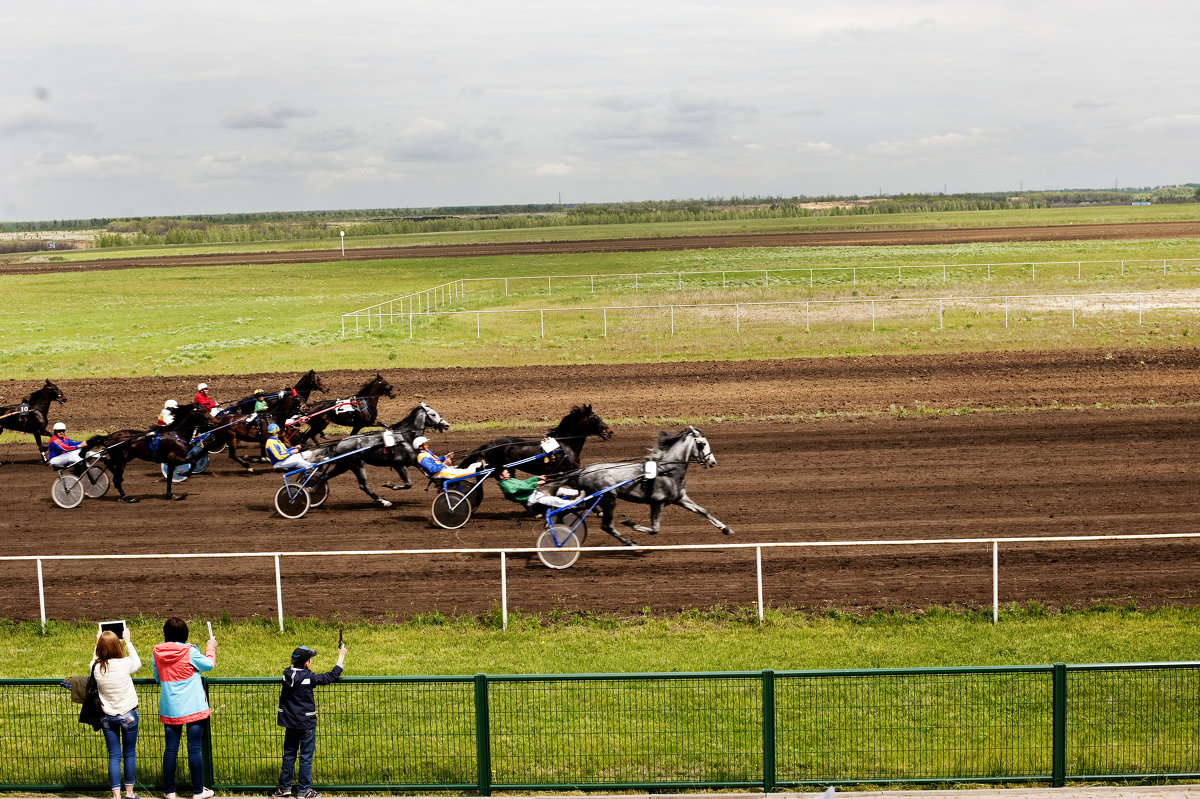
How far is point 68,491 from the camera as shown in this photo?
18.8m

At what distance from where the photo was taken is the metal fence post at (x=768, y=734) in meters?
8.54

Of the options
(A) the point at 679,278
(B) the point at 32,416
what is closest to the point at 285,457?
(B) the point at 32,416

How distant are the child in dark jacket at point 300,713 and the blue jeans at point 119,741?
1.11 meters

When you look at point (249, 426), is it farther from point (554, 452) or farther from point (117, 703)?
point (117, 703)

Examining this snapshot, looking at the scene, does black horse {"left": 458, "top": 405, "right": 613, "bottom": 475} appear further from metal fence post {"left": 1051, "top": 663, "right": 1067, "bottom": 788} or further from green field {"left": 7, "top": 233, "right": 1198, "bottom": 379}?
green field {"left": 7, "top": 233, "right": 1198, "bottom": 379}

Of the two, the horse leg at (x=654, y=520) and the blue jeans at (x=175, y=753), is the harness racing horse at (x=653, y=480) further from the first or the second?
the blue jeans at (x=175, y=753)

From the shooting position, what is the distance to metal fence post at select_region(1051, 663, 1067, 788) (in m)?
8.52

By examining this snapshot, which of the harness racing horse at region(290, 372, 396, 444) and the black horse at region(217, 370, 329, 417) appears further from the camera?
the black horse at region(217, 370, 329, 417)

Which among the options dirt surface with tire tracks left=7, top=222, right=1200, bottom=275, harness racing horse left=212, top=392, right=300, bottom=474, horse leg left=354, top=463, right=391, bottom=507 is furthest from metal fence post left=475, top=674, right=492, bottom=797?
dirt surface with tire tracks left=7, top=222, right=1200, bottom=275

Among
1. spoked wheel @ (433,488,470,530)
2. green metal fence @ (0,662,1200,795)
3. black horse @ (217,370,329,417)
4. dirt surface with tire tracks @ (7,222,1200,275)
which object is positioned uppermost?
dirt surface with tire tracks @ (7,222,1200,275)

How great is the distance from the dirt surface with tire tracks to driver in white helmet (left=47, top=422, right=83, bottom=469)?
75.7 meters

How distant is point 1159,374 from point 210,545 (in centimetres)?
2207

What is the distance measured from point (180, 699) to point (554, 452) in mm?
8857

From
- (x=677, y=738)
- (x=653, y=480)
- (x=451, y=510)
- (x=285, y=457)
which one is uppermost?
(x=285, y=457)
